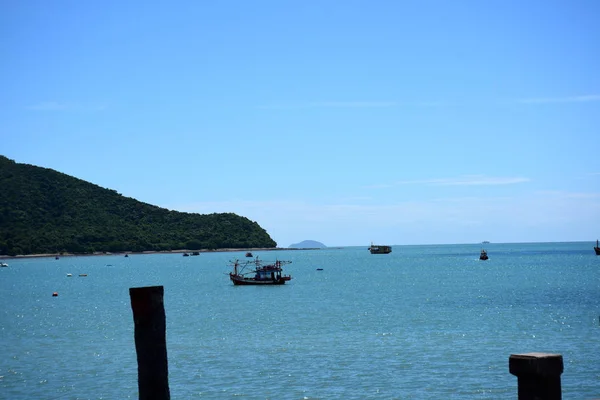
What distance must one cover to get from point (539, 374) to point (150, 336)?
6.61m

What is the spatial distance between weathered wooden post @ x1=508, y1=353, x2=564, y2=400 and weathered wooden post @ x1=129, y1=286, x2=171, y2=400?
20.5ft

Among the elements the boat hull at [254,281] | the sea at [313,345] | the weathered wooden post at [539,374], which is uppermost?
the weathered wooden post at [539,374]

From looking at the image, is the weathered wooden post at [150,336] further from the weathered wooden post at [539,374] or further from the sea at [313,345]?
the sea at [313,345]

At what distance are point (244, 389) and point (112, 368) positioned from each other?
8.29 m

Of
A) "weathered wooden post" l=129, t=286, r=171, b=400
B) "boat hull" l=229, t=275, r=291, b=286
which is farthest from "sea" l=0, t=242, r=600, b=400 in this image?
"boat hull" l=229, t=275, r=291, b=286

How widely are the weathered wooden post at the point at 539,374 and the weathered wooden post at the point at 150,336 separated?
6.26 m

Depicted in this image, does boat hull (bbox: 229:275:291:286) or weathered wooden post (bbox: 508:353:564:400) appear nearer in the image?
weathered wooden post (bbox: 508:353:564:400)

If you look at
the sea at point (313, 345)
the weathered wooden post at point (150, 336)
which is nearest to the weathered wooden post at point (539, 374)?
the weathered wooden post at point (150, 336)

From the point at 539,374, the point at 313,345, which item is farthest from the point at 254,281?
the point at 539,374

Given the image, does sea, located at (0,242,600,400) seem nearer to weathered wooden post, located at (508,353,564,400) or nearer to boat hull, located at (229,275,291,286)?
boat hull, located at (229,275,291,286)

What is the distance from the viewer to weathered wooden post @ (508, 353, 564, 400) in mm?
8141

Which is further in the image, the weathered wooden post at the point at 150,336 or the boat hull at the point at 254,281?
the boat hull at the point at 254,281

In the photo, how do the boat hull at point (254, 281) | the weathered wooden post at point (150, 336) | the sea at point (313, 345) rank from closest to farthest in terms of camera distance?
1. the weathered wooden post at point (150, 336)
2. the sea at point (313, 345)
3. the boat hull at point (254, 281)

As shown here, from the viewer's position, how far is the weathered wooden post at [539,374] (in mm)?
8141
